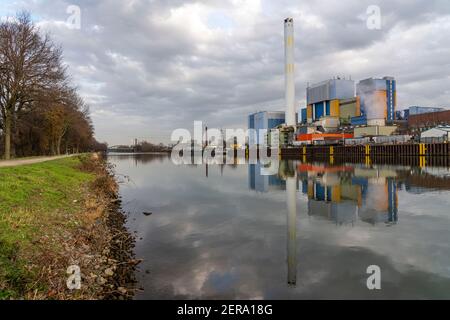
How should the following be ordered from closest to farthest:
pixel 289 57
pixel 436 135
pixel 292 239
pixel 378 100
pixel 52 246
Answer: pixel 52 246 → pixel 292 239 → pixel 436 135 → pixel 289 57 → pixel 378 100

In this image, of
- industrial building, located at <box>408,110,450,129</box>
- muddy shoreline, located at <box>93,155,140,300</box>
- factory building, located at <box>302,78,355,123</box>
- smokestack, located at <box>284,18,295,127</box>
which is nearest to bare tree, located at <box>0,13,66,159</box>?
muddy shoreline, located at <box>93,155,140,300</box>

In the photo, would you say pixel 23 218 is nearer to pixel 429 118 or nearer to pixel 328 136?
pixel 328 136

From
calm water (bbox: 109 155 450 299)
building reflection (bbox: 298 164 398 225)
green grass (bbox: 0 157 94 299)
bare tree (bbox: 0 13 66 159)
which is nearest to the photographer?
green grass (bbox: 0 157 94 299)

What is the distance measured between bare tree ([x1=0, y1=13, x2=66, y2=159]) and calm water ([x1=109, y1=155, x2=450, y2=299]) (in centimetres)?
1943

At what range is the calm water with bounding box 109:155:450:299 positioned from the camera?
7.55m

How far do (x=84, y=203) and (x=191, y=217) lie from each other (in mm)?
4959

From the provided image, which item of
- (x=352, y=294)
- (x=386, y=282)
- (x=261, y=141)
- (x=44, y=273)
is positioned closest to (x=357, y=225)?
(x=386, y=282)

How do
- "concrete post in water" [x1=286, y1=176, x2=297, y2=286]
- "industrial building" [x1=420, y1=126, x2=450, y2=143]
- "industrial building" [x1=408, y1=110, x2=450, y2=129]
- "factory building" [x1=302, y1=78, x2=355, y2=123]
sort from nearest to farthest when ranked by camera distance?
1. "concrete post in water" [x1=286, y1=176, x2=297, y2=286]
2. "industrial building" [x1=420, y1=126, x2=450, y2=143]
3. "industrial building" [x1=408, y1=110, x2=450, y2=129]
4. "factory building" [x1=302, y1=78, x2=355, y2=123]

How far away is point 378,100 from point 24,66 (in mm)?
92841

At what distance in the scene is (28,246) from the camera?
755 cm

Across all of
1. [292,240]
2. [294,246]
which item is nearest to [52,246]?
[294,246]

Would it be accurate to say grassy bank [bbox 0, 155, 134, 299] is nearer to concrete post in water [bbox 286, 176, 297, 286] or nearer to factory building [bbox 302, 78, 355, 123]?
concrete post in water [bbox 286, 176, 297, 286]

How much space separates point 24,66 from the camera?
3020cm

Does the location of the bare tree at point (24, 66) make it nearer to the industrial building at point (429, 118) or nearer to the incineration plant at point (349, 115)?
the incineration plant at point (349, 115)
